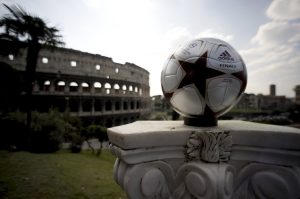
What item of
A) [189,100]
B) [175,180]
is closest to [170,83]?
[189,100]

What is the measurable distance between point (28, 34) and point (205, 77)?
14984mm

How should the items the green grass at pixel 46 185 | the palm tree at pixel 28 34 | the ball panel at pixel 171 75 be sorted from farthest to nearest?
the palm tree at pixel 28 34
the green grass at pixel 46 185
the ball panel at pixel 171 75

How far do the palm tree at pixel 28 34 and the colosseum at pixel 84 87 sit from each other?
11.0 m

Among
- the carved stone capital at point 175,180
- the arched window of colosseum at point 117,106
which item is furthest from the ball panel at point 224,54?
the arched window of colosseum at point 117,106

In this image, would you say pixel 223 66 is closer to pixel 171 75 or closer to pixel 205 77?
pixel 205 77

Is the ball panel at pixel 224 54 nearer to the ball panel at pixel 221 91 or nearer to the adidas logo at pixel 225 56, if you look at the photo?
the adidas logo at pixel 225 56

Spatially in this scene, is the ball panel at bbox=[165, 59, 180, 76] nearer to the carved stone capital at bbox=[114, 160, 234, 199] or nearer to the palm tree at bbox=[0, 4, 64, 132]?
the carved stone capital at bbox=[114, 160, 234, 199]

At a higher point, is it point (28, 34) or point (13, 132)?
point (28, 34)

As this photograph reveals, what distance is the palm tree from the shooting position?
43.2 feet

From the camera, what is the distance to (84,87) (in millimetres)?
31219

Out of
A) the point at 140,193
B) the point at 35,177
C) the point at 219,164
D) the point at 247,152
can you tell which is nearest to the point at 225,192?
the point at 219,164

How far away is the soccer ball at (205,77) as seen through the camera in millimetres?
2666

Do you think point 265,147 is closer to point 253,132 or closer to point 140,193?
point 253,132

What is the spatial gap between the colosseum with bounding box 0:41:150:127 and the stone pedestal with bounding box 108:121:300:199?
2449 centimetres
